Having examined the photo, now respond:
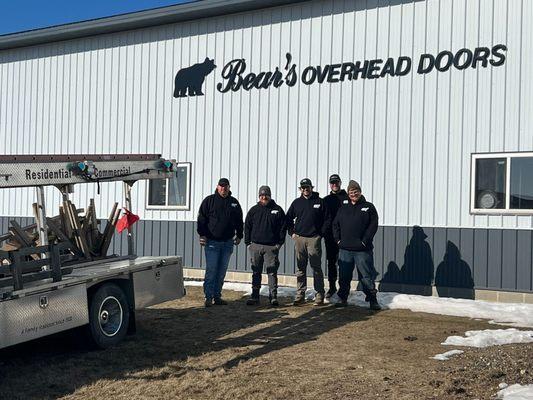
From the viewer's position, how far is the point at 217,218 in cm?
1109

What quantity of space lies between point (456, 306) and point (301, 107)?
5068 millimetres

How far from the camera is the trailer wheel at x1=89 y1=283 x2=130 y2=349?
791 centimetres

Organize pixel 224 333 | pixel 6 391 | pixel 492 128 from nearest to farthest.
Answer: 1. pixel 6 391
2. pixel 224 333
3. pixel 492 128

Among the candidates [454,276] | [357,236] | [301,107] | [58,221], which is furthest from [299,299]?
[58,221]

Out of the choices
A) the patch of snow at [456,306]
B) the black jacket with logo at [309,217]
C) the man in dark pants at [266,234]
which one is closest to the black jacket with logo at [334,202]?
the black jacket with logo at [309,217]

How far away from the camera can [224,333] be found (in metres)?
9.16

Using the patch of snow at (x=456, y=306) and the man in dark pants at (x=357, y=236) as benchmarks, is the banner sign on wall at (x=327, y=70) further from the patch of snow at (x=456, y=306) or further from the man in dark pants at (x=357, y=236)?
the patch of snow at (x=456, y=306)

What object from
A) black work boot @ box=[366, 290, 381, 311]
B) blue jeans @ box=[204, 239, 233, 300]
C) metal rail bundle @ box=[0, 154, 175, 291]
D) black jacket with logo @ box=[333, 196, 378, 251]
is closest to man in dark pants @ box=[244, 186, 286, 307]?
blue jeans @ box=[204, 239, 233, 300]

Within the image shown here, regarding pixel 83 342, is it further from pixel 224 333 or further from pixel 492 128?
pixel 492 128

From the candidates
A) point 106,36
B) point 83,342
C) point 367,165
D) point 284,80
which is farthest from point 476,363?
point 106,36

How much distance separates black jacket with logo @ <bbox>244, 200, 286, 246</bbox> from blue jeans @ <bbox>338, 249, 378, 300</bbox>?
3.46 ft

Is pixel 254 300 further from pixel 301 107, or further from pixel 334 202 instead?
pixel 301 107

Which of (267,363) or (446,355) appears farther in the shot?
(446,355)

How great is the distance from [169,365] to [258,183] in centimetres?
728
